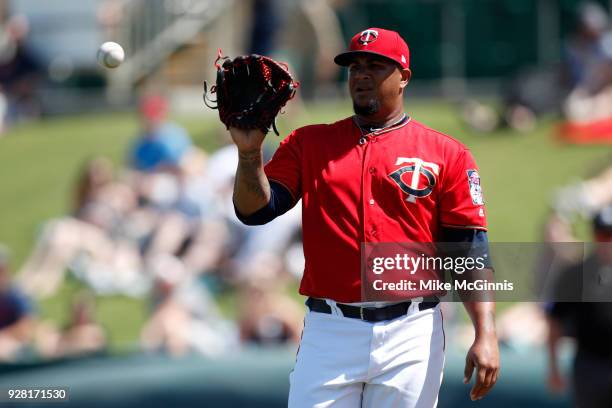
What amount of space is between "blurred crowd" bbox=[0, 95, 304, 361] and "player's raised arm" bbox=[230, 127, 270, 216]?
4.12 metres

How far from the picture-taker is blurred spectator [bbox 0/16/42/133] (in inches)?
629

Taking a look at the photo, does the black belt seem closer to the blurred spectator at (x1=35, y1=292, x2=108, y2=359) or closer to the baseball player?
the baseball player

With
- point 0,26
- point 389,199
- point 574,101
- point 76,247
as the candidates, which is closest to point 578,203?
point 574,101

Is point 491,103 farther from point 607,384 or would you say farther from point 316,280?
point 316,280

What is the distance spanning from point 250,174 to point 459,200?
823 millimetres

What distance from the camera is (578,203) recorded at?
10609 mm

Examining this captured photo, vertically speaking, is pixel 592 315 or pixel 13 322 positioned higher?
pixel 13 322

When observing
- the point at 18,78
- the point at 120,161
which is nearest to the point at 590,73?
the point at 120,161

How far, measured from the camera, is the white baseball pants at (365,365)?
4.16 meters

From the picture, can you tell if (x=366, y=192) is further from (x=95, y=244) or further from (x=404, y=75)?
(x=95, y=244)

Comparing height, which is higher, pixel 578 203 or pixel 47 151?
pixel 47 151

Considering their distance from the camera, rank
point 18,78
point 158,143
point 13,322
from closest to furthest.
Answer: point 13,322 < point 158,143 < point 18,78

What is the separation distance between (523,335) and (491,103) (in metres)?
7.42

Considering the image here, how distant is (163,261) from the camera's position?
30.2 feet
